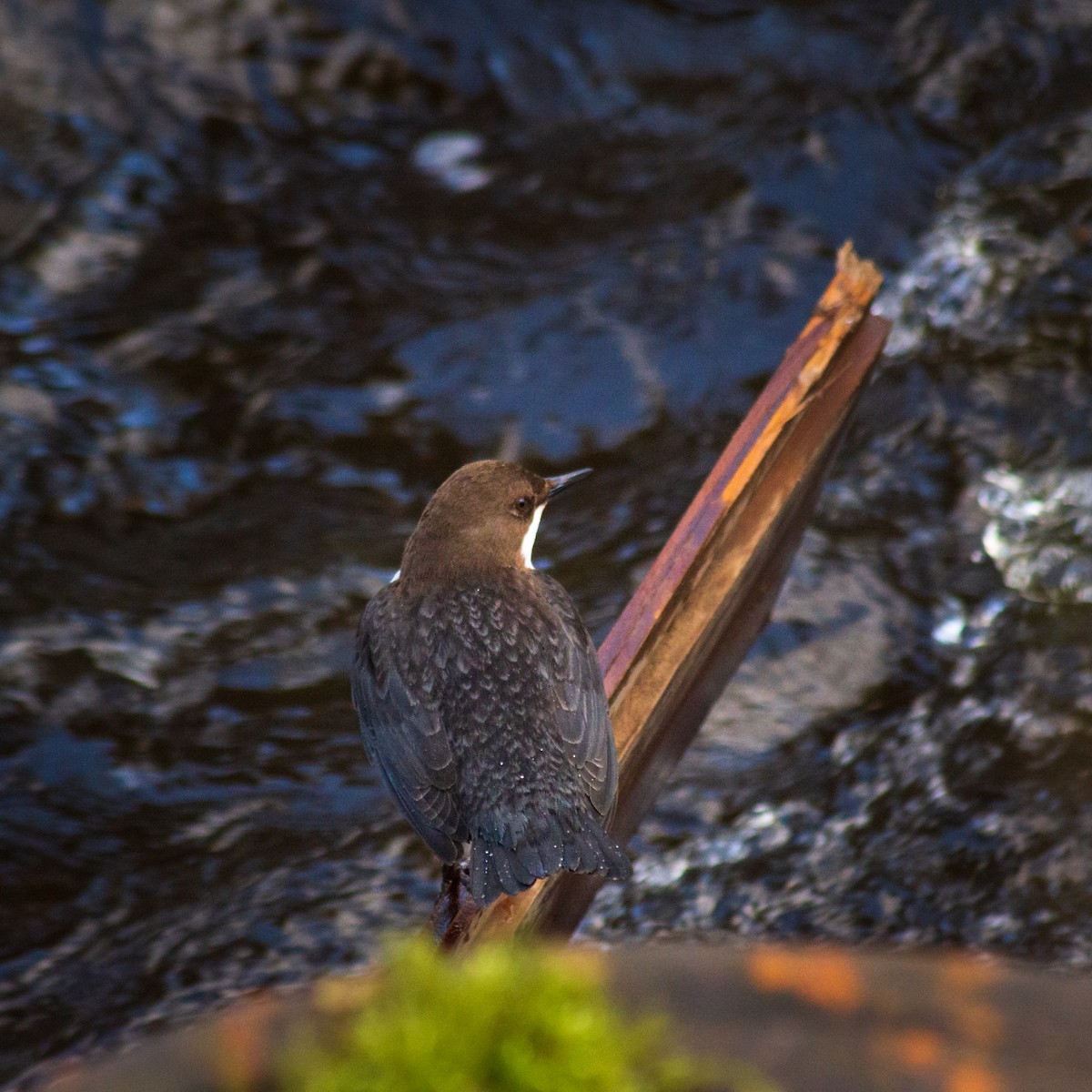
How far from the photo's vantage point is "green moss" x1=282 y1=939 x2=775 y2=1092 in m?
1.73

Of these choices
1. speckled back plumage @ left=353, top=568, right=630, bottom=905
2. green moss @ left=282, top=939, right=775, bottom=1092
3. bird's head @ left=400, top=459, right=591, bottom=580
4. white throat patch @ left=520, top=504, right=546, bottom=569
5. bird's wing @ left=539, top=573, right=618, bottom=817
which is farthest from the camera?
white throat patch @ left=520, top=504, right=546, bottom=569

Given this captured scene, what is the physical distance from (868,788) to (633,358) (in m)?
2.40

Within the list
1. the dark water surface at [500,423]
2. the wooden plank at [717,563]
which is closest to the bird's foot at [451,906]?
the wooden plank at [717,563]

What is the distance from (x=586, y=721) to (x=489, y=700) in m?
0.21

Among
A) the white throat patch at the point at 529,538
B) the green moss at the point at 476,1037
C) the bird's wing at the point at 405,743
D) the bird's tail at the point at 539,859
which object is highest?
the white throat patch at the point at 529,538

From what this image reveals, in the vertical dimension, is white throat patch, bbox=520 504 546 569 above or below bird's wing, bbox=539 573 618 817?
above

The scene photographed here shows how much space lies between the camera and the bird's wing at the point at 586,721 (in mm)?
2785

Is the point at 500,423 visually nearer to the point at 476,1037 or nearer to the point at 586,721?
the point at 586,721

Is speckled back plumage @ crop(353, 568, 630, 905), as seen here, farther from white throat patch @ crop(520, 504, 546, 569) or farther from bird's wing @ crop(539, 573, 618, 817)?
Answer: white throat patch @ crop(520, 504, 546, 569)

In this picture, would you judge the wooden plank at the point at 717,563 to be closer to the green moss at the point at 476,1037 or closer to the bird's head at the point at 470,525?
the bird's head at the point at 470,525

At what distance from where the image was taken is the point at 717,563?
293 centimetres

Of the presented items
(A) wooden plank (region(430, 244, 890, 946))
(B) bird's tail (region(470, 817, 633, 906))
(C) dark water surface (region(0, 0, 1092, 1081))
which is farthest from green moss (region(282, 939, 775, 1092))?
(C) dark water surface (region(0, 0, 1092, 1081))

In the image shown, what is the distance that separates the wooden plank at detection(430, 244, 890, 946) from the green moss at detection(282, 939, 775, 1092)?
67 cm

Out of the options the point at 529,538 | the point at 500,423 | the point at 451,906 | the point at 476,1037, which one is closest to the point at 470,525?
the point at 529,538
